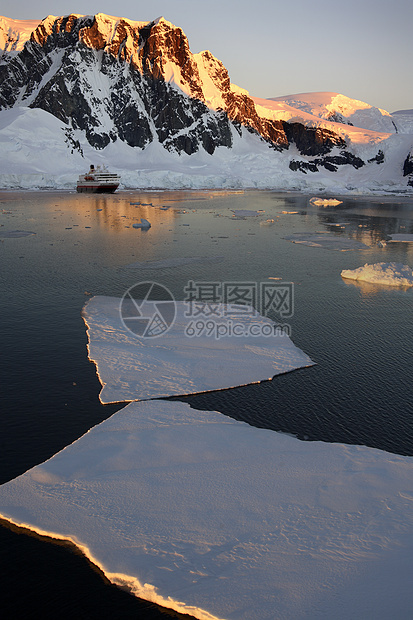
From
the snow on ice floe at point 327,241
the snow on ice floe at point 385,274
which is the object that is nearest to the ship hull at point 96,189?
the snow on ice floe at point 327,241

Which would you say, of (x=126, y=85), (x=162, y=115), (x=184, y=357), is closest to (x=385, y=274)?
(x=184, y=357)

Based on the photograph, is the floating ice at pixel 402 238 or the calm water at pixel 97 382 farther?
the floating ice at pixel 402 238

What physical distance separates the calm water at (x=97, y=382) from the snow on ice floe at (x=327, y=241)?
4.36 ft

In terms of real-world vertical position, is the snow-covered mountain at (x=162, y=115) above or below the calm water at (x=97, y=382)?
above

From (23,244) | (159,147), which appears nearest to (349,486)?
(23,244)

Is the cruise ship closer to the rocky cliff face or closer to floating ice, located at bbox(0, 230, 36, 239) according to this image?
floating ice, located at bbox(0, 230, 36, 239)

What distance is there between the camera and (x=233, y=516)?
3666 millimetres

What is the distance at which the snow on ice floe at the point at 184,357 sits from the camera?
20.1 feet

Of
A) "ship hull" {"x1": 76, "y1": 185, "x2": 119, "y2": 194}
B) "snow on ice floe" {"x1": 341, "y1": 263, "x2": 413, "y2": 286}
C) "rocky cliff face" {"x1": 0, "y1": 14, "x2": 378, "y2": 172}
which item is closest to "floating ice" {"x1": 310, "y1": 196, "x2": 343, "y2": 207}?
"ship hull" {"x1": 76, "y1": 185, "x2": 119, "y2": 194}

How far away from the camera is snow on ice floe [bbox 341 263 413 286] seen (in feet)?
39.4

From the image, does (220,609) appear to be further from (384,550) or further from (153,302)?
(153,302)

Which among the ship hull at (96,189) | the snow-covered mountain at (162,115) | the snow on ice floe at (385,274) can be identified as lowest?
the snow on ice floe at (385,274)

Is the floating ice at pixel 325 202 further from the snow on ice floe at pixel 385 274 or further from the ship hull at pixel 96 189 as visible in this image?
the snow on ice floe at pixel 385 274

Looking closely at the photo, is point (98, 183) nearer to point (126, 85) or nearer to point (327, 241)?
point (327, 241)
